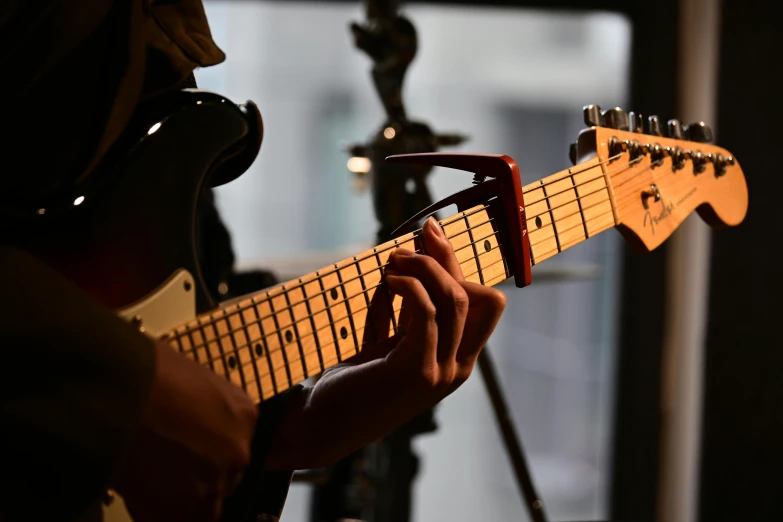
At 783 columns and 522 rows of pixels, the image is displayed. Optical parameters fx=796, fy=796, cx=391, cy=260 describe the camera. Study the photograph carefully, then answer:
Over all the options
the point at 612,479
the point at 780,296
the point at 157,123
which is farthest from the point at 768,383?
the point at 157,123

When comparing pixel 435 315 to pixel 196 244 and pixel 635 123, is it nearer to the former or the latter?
pixel 196 244

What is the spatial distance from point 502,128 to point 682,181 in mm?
2575

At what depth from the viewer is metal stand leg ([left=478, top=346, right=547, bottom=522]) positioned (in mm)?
1194

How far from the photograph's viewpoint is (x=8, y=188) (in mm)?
518

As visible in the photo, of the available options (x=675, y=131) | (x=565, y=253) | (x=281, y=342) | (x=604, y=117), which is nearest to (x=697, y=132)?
(x=675, y=131)

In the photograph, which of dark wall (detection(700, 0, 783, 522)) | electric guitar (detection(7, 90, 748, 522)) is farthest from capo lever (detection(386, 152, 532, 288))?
dark wall (detection(700, 0, 783, 522))

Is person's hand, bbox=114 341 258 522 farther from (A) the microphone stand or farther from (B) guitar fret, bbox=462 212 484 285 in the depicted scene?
(A) the microphone stand

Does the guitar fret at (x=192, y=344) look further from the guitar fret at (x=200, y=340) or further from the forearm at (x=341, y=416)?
the forearm at (x=341, y=416)

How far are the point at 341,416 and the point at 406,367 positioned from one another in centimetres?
8

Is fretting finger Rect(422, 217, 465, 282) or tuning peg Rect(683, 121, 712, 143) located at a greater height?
tuning peg Rect(683, 121, 712, 143)

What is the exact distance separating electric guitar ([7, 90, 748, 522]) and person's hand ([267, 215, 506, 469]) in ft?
0.08

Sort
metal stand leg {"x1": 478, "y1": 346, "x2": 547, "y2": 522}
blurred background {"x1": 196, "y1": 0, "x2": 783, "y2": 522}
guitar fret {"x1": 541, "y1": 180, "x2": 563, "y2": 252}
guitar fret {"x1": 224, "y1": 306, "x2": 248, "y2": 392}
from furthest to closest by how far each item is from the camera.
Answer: blurred background {"x1": 196, "y1": 0, "x2": 783, "y2": 522} → metal stand leg {"x1": 478, "y1": 346, "x2": 547, "y2": 522} → guitar fret {"x1": 541, "y1": 180, "x2": 563, "y2": 252} → guitar fret {"x1": 224, "y1": 306, "x2": 248, "y2": 392}

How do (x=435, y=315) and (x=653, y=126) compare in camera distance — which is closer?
(x=435, y=315)

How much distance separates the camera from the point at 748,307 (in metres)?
1.87
